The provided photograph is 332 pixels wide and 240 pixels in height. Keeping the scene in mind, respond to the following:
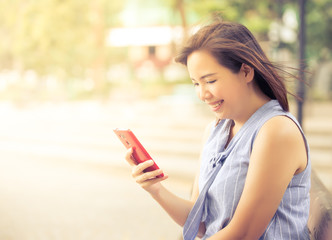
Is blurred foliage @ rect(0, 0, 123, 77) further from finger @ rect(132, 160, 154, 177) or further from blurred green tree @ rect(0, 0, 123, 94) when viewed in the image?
finger @ rect(132, 160, 154, 177)

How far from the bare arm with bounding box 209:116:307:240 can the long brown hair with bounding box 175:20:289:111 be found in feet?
0.43

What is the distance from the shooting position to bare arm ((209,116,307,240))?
3.29 feet

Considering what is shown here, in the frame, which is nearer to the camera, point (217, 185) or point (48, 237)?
point (217, 185)

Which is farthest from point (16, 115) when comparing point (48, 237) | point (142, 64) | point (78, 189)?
point (142, 64)

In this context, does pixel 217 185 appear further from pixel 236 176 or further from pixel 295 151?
pixel 295 151

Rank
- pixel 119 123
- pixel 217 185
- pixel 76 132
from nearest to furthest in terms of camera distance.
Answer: pixel 217 185 → pixel 76 132 → pixel 119 123

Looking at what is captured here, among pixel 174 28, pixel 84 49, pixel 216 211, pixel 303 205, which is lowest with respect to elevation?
pixel 303 205

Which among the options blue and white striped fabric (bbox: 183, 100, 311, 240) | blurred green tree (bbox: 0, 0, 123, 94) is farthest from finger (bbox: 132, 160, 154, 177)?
blurred green tree (bbox: 0, 0, 123, 94)

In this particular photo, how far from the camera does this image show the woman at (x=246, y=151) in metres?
1.01

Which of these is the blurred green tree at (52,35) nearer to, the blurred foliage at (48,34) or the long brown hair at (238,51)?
the blurred foliage at (48,34)

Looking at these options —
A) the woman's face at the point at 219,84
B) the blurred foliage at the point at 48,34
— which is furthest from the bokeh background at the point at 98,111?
the woman's face at the point at 219,84

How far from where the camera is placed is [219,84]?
1.11 meters

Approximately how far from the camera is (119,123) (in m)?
8.69

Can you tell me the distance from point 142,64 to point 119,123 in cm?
1376
